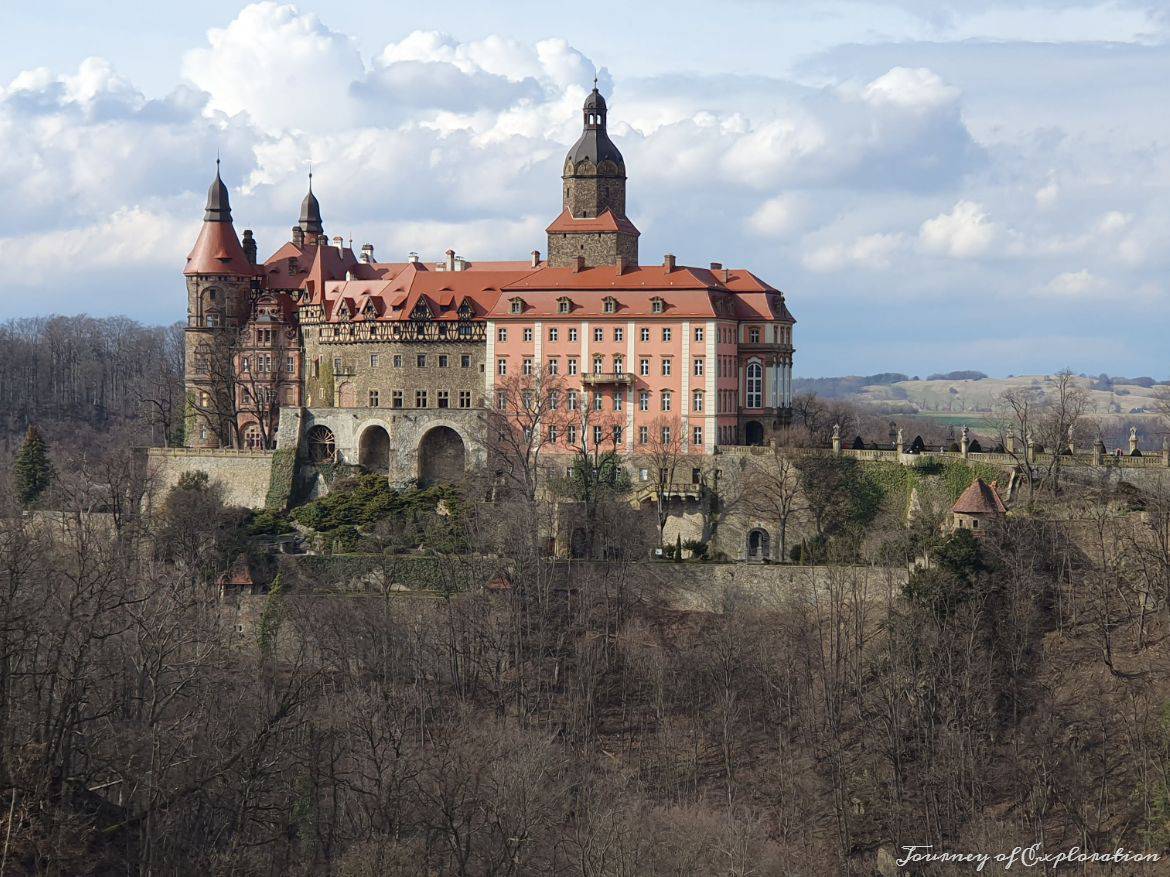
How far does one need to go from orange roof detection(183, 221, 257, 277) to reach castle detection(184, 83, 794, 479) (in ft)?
0.26

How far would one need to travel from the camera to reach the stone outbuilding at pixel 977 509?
5347 cm

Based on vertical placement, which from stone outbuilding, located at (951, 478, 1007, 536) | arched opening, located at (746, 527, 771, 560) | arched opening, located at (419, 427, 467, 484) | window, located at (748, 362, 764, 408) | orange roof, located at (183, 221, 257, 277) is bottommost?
arched opening, located at (746, 527, 771, 560)

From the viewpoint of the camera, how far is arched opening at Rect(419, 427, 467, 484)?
66875 millimetres

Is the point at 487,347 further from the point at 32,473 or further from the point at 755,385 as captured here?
the point at 32,473

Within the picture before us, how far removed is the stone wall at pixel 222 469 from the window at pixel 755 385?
1818 cm

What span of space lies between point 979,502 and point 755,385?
588 inches

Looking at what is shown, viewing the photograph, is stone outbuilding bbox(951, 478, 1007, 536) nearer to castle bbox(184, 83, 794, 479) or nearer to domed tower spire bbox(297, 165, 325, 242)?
castle bbox(184, 83, 794, 479)

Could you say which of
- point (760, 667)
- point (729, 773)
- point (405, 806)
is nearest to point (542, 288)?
point (760, 667)

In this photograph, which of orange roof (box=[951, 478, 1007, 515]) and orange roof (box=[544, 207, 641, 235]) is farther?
orange roof (box=[544, 207, 641, 235])

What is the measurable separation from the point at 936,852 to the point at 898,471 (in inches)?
769

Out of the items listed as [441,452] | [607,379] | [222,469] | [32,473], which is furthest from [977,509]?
[32,473]

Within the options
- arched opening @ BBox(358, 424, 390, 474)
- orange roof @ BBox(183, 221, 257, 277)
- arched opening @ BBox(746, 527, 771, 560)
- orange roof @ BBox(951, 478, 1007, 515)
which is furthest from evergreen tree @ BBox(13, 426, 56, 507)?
orange roof @ BBox(951, 478, 1007, 515)

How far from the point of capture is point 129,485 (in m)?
66.9

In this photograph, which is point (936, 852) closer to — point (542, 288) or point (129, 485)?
point (542, 288)
